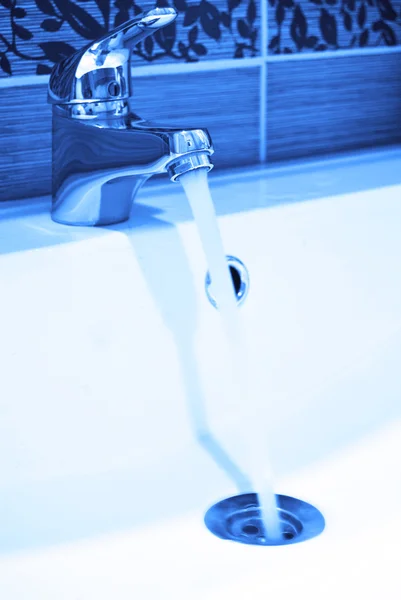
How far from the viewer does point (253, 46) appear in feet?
2.67

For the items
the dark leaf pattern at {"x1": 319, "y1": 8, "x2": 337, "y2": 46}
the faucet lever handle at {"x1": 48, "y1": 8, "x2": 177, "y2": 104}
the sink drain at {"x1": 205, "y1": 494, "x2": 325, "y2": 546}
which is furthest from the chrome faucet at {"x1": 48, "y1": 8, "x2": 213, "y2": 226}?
the dark leaf pattern at {"x1": 319, "y1": 8, "x2": 337, "y2": 46}

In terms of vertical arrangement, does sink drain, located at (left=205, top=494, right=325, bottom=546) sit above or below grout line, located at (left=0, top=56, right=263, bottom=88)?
below

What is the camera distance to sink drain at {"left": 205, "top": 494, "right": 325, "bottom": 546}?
531 millimetres

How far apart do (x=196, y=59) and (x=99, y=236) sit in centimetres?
27

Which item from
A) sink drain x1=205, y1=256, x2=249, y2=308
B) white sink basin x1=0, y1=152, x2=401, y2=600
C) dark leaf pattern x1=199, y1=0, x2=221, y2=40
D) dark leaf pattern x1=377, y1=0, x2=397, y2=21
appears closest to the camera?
white sink basin x1=0, y1=152, x2=401, y2=600

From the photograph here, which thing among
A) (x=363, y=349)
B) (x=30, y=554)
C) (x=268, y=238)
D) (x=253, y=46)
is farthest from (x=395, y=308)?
(x=30, y=554)

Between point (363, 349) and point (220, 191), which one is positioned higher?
point (220, 191)

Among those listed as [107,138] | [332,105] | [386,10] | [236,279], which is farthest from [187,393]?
[386,10]

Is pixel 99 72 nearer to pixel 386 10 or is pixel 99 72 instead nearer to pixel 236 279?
pixel 236 279

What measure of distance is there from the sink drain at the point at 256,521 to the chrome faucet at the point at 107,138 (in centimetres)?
22

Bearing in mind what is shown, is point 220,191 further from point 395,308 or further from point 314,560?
point 314,560

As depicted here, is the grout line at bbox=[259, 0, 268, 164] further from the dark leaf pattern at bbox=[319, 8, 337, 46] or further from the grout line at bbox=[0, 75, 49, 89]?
the grout line at bbox=[0, 75, 49, 89]

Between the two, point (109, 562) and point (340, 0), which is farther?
point (340, 0)

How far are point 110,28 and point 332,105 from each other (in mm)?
274
